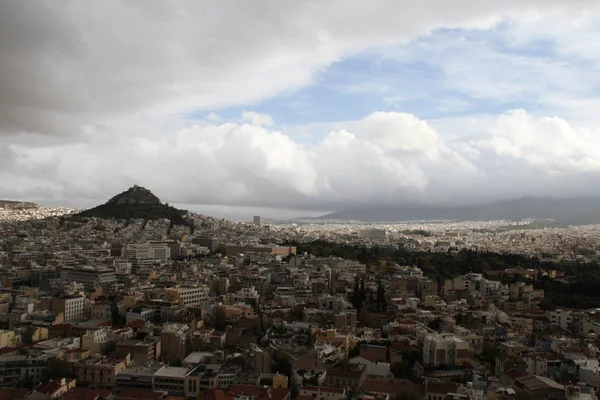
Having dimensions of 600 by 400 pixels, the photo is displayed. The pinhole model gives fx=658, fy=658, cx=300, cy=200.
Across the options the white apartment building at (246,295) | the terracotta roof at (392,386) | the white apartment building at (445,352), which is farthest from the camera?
the white apartment building at (246,295)

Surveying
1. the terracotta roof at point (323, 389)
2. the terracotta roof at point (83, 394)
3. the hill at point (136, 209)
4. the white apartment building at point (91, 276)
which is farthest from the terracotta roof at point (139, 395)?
the hill at point (136, 209)

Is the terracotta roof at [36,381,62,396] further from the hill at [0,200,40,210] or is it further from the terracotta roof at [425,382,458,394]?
the hill at [0,200,40,210]

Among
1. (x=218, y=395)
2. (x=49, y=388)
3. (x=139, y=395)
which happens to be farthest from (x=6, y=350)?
(x=218, y=395)

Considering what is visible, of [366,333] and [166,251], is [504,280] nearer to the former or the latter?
[366,333]

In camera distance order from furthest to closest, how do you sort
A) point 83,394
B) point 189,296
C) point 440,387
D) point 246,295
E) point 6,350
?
point 246,295 → point 189,296 → point 6,350 → point 440,387 → point 83,394

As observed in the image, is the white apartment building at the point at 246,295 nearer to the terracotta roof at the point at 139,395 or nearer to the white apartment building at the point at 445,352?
the white apartment building at the point at 445,352

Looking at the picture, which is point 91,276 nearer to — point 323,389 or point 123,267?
point 123,267
